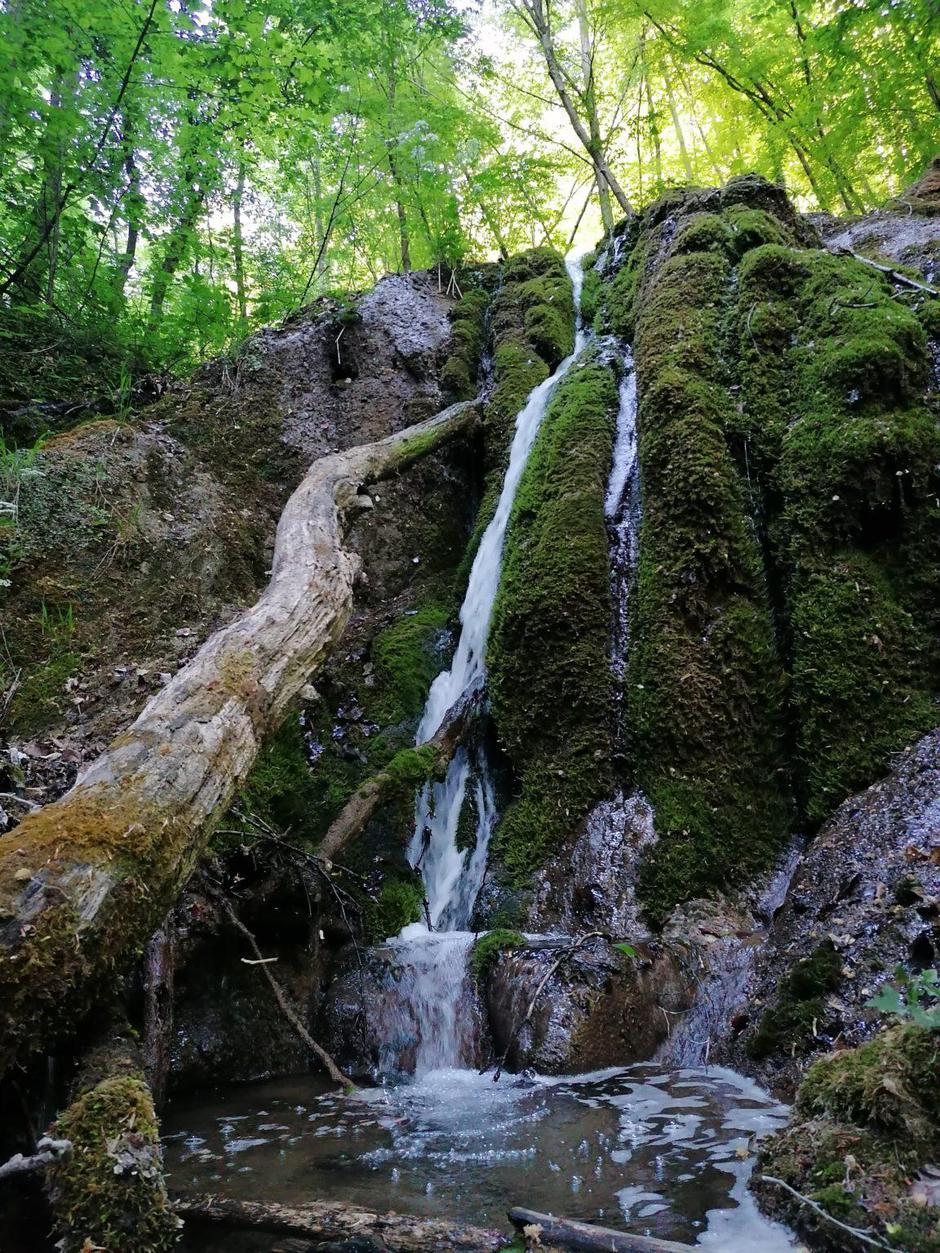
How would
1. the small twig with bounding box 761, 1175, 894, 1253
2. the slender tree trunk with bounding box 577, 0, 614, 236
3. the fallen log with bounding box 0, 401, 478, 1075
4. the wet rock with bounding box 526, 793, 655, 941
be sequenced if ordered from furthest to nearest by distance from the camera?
the slender tree trunk with bounding box 577, 0, 614, 236 < the wet rock with bounding box 526, 793, 655, 941 < the fallen log with bounding box 0, 401, 478, 1075 < the small twig with bounding box 761, 1175, 894, 1253

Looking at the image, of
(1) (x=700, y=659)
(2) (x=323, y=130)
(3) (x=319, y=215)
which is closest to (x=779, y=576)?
(1) (x=700, y=659)

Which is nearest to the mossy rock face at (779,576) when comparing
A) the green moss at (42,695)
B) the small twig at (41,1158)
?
the small twig at (41,1158)

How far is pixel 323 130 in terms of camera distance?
8.28 m

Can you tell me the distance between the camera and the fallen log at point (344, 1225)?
5.37 feet

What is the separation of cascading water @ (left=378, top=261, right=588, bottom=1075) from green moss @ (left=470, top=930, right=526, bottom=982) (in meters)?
0.08

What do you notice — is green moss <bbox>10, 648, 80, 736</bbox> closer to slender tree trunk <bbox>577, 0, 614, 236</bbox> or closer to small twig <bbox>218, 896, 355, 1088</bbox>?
small twig <bbox>218, 896, 355, 1088</bbox>

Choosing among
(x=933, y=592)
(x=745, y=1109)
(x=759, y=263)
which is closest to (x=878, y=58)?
(x=759, y=263)

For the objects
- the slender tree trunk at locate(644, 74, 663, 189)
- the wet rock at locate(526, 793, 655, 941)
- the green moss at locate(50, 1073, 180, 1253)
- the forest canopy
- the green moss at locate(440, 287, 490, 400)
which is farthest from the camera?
the slender tree trunk at locate(644, 74, 663, 189)

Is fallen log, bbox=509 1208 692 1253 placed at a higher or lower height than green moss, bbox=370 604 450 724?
lower

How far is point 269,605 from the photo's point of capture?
3602 mm

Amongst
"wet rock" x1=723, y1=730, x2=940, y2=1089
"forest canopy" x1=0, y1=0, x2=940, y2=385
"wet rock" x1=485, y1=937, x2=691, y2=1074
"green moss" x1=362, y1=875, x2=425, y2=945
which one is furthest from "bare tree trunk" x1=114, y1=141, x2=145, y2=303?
"wet rock" x1=723, y1=730, x2=940, y2=1089

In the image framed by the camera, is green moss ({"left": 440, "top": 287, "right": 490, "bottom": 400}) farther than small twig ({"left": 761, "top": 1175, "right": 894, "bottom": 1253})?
Yes

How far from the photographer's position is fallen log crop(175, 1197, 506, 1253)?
1.64 metres

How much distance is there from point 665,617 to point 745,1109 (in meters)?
2.73
